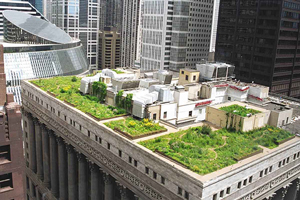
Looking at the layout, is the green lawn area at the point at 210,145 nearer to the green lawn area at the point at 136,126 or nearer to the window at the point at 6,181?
the green lawn area at the point at 136,126

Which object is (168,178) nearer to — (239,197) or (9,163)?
(239,197)

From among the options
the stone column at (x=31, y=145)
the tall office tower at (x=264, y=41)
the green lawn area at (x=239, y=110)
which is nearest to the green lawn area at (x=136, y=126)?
the green lawn area at (x=239, y=110)

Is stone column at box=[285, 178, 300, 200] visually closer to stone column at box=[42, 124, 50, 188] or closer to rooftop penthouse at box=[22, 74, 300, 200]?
rooftop penthouse at box=[22, 74, 300, 200]

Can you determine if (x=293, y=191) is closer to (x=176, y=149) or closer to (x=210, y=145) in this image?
(x=210, y=145)

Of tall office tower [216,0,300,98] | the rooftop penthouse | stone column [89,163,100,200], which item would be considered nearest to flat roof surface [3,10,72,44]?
tall office tower [216,0,300,98]

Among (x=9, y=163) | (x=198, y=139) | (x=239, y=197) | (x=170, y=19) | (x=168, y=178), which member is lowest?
(x=239, y=197)

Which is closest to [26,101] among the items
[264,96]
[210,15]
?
[264,96]

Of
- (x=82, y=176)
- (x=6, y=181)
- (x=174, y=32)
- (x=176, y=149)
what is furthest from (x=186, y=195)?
(x=174, y=32)
